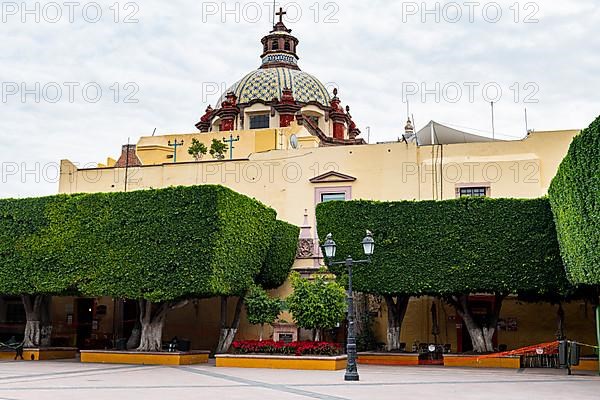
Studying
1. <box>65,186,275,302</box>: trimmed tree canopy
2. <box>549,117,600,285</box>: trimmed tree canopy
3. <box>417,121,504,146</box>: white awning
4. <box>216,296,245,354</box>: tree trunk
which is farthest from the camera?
<box>417,121,504,146</box>: white awning

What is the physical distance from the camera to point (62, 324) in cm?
3334

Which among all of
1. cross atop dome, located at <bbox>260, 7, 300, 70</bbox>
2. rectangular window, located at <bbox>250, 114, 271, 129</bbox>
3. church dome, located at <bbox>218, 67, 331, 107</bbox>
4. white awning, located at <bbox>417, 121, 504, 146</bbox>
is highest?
cross atop dome, located at <bbox>260, 7, 300, 70</bbox>

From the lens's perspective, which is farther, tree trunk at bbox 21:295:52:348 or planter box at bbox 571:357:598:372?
tree trunk at bbox 21:295:52:348

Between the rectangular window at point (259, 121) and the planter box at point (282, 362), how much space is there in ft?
63.0

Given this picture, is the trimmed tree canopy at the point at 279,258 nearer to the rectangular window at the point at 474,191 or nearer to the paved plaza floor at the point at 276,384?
the paved plaza floor at the point at 276,384

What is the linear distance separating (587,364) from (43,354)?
1855 centimetres

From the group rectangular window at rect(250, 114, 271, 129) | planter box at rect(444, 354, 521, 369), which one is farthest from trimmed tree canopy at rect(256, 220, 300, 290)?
rectangular window at rect(250, 114, 271, 129)

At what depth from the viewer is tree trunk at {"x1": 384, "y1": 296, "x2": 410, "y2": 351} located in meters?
26.4

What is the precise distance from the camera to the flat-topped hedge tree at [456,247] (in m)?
23.6

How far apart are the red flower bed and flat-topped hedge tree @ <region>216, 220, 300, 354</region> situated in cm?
210

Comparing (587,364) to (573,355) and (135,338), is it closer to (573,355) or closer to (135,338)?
(573,355)

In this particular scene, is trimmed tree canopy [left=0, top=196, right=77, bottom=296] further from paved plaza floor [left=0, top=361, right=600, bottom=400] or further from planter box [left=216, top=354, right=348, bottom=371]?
planter box [left=216, top=354, right=348, bottom=371]

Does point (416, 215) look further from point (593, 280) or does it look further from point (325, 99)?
point (325, 99)

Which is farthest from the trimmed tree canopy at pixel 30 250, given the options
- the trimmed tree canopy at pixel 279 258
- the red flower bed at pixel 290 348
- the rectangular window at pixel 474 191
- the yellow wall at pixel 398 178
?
the rectangular window at pixel 474 191
